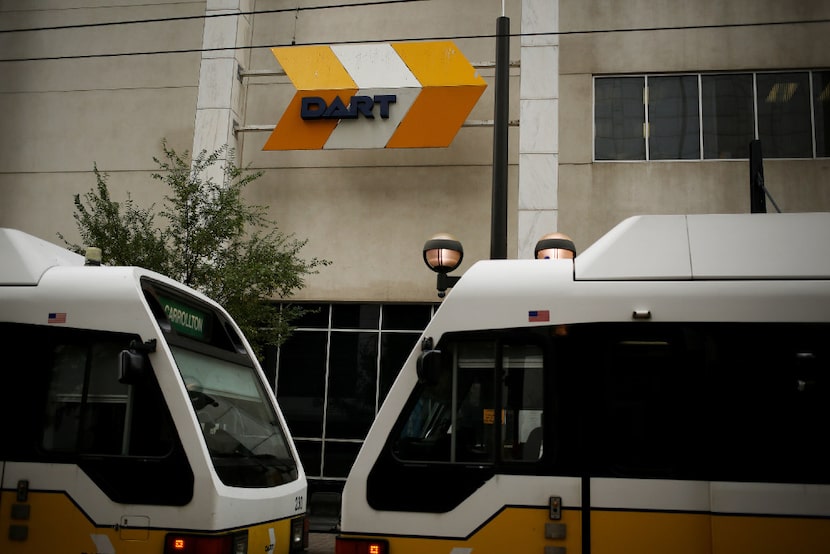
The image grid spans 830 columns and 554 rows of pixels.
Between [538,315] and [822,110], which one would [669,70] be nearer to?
[822,110]

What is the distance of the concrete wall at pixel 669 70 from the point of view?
15.0m

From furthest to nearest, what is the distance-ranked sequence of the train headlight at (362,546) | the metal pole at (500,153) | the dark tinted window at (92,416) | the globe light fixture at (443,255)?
the metal pole at (500,153)
the globe light fixture at (443,255)
the dark tinted window at (92,416)
the train headlight at (362,546)

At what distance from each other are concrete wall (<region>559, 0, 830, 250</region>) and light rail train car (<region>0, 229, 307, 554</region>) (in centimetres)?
1029

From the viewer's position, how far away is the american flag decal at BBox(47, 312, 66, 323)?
6008 millimetres

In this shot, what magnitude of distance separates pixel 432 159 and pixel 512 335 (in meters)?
10.7

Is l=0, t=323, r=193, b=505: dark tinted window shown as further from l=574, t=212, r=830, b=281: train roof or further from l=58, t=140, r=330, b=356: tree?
l=58, t=140, r=330, b=356: tree

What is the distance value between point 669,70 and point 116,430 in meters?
13.2

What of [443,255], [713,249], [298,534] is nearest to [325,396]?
[443,255]

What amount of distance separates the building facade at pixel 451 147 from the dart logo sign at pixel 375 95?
41cm

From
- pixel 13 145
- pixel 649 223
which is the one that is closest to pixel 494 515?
pixel 649 223

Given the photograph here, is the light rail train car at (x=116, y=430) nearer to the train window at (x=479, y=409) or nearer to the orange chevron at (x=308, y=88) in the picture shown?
the train window at (x=479, y=409)

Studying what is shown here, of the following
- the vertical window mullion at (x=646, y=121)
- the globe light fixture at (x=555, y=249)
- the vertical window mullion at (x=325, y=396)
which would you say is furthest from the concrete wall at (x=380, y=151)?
the globe light fixture at (x=555, y=249)

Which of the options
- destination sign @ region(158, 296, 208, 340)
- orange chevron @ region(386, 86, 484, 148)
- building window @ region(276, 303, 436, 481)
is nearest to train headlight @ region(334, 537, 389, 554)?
destination sign @ region(158, 296, 208, 340)

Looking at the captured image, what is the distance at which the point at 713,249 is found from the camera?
5.64 m
